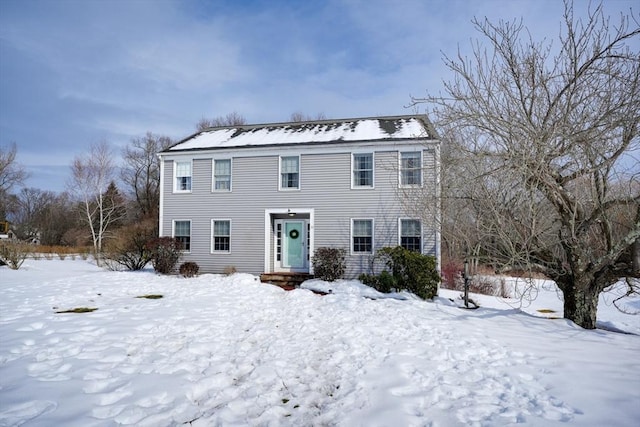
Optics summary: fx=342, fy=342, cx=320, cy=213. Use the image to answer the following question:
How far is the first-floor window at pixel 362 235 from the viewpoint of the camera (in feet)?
38.3

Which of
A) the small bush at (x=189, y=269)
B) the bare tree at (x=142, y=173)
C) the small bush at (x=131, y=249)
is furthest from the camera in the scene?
the bare tree at (x=142, y=173)

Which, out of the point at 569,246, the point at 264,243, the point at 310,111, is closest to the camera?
the point at 569,246

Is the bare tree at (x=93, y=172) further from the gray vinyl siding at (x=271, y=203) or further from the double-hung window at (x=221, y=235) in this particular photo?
the double-hung window at (x=221, y=235)

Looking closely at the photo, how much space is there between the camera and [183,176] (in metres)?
13.4

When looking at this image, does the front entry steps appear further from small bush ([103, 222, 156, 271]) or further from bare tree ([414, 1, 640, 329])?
bare tree ([414, 1, 640, 329])

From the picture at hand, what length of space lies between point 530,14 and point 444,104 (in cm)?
188

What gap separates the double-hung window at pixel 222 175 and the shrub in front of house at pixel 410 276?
20.9 feet

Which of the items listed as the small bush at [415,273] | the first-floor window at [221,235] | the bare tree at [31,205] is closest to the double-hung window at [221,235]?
the first-floor window at [221,235]

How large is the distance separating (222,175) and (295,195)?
10.0 feet

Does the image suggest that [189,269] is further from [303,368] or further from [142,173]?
[142,173]

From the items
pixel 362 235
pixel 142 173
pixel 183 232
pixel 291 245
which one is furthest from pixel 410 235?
pixel 142 173

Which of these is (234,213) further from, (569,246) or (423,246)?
(569,246)

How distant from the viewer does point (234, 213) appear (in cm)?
1274

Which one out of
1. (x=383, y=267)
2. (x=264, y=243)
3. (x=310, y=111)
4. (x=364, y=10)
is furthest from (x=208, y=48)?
(x=310, y=111)
